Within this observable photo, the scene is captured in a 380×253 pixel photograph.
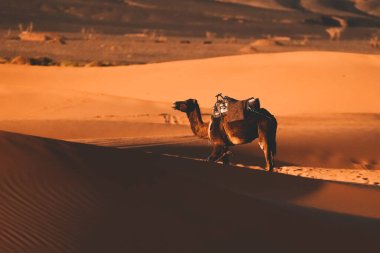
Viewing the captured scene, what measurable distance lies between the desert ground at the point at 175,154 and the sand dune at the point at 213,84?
0.07 m

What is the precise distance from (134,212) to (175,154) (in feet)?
30.1

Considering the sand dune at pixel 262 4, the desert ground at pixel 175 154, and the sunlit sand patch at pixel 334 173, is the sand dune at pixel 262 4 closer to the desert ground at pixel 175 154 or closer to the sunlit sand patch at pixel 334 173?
the desert ground at pixel 175 154

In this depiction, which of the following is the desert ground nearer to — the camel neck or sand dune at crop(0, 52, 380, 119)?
sand dune at crop(0, 52, 380, 119)

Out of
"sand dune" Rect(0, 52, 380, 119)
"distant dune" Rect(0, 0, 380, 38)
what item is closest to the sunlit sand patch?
"sand dune" Rect(0, 52, 380, 119)

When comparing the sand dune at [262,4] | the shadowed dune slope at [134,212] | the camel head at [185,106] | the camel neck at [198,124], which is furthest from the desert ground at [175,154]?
the sand dune at [262,4]

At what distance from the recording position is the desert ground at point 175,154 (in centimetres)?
838

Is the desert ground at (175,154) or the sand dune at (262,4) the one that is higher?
the sand dune at (262,4)

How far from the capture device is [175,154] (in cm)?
1788

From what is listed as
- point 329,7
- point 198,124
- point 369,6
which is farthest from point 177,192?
point 369,6

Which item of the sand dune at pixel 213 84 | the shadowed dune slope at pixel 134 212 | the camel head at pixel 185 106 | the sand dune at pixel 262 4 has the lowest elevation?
the sand dune at pixel 213 84

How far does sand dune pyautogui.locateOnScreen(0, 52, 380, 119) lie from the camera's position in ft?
98.0

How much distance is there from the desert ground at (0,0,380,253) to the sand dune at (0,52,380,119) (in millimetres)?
70

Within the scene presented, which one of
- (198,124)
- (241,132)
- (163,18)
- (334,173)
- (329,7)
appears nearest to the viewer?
(241,132)

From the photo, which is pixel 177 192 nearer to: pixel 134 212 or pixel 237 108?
pixel 134 212
